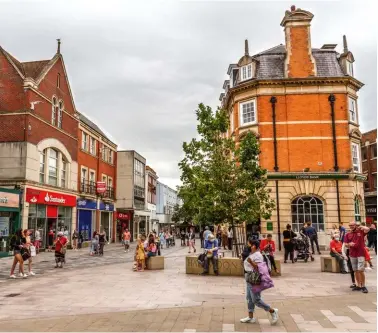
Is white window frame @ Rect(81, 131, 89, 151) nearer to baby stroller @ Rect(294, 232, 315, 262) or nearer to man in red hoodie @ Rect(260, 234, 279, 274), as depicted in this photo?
baby stroller @ Rect(294, 232, 315, 262)

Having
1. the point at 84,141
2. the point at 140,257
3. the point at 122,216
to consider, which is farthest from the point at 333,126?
the point at 122,216

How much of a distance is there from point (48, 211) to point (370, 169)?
3742 centimetres

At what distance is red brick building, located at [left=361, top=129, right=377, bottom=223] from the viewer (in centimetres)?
4556

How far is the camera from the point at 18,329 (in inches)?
268

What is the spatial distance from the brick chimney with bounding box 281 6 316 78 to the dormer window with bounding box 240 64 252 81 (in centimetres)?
248

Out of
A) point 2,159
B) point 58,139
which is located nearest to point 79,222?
point 58,139

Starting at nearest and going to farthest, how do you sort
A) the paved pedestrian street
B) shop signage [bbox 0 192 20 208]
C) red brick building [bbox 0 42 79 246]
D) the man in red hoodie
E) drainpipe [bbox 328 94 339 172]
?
the paved pedestrian street
the man in red hoodie
shop signage [bbox 0 192 20 208]
red brick building [bbox 0 42 79 246]
drainpipe [bbox 328 94 339 172]

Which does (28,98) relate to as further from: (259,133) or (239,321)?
(239,321)

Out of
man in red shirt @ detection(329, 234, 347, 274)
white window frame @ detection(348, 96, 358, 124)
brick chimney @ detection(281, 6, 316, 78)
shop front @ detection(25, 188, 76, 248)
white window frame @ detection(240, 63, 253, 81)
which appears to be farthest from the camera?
white window frame @ detection(240, 63, 253, 81)

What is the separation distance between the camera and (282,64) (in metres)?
26.8

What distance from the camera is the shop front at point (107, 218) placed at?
37925mm

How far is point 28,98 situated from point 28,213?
7400 millimetres

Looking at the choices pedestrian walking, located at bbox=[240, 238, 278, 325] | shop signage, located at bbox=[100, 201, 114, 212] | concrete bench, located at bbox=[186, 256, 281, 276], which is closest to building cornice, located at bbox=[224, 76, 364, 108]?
concrete bench, located at bbox=[186, 256, 281, 276]

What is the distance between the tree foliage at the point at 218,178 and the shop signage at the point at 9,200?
1179cm
